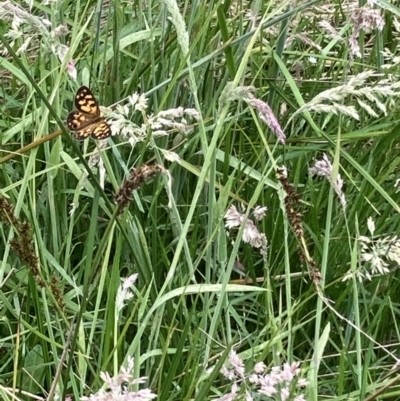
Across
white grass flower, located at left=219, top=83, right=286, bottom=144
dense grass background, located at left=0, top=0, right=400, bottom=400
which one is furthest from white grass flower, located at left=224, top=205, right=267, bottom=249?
white grass flower, located at left=219, top=83, right=286, bottom=144

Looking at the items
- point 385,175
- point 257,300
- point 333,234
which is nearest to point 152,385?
point 257,300

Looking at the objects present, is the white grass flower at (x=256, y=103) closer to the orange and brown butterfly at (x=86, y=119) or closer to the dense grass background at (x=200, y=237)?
the dense grass background at (x=200, y=237)

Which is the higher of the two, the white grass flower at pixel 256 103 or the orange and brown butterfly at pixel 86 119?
the white grass flower at pixel 256 103

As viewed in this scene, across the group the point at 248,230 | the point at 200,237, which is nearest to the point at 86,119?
the point at 248,230

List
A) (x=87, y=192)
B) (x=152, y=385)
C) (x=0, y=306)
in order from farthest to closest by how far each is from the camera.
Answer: (x=87, y=192) < (x=0, y=306) < (x=152, y=385)

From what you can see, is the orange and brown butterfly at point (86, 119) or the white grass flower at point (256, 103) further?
the orange and brown butterfly at point (86, 119)

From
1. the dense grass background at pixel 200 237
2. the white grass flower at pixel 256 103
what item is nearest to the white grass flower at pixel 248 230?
the dense grass background at pixel 200 237

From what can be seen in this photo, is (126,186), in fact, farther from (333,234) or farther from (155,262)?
(333,234)
